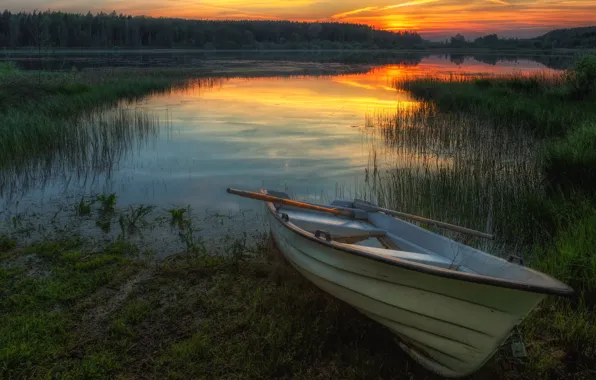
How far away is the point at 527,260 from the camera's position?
5.72 m

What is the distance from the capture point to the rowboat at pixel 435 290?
10.3ft

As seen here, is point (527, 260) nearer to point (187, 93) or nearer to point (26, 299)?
point (26, 299)

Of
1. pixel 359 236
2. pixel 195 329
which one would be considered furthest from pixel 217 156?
pixel 195 329

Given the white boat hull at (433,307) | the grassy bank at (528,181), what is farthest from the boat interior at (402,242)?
the grassy bank at (528,181)

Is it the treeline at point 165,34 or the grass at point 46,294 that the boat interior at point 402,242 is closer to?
the grass at point 46,294

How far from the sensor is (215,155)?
12.8 m

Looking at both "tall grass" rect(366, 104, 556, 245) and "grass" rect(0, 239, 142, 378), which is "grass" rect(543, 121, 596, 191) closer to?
"tall grass" rect(366, 104, 556, 245)

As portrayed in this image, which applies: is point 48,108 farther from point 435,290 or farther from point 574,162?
point 435,290

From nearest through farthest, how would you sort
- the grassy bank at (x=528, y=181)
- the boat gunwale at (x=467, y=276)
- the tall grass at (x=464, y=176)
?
the boat gunwale at (x=467, y=276) → the grassy bank at (x=528, y=181) → the tall grass at (x=464, y=176)

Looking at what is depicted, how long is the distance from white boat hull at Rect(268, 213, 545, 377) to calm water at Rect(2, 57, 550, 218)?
4.64 metres

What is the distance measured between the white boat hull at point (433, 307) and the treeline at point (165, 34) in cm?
7070

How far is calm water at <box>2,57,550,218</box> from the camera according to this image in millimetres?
9359

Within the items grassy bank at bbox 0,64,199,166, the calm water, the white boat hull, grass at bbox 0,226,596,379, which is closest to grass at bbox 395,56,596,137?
the calm water

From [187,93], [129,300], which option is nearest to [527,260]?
[129,300]
